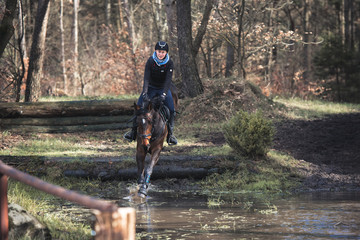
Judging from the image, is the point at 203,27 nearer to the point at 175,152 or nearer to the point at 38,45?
the point at 38,45

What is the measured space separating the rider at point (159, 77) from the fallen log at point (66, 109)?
7.97m

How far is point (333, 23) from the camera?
4228cm

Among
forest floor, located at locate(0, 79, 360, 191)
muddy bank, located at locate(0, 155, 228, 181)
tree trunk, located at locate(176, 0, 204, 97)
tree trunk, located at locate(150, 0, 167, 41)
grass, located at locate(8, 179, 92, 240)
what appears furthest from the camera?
tree trunk, located at locate(150, 0, 167, 41)

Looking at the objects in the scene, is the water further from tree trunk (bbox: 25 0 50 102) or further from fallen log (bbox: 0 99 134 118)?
tree trunk (bbox: 25 0 50 102)

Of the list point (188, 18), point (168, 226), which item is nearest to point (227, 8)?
point (188, 18)

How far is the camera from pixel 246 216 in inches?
344

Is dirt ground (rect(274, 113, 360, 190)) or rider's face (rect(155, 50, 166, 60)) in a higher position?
rider's face (rect(155, 50, 166, 60))

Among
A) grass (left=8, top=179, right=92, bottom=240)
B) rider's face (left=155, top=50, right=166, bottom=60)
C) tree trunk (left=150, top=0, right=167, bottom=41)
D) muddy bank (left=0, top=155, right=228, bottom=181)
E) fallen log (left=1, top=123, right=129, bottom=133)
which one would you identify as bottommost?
grass (left=8, top=179, right=92, bottom=240)

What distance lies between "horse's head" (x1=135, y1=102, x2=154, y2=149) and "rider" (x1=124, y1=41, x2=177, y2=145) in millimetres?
663

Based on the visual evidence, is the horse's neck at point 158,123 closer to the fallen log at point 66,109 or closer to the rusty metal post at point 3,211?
the rusty metal post at point 3,211

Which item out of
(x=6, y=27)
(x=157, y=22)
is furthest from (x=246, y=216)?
(x=157, y=22)

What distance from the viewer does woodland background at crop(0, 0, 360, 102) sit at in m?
21.1

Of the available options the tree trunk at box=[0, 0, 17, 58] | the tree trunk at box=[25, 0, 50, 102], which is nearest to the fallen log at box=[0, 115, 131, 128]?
the tree trunk at box=[25, 0, 50, 102]

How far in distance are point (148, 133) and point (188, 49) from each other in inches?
465
